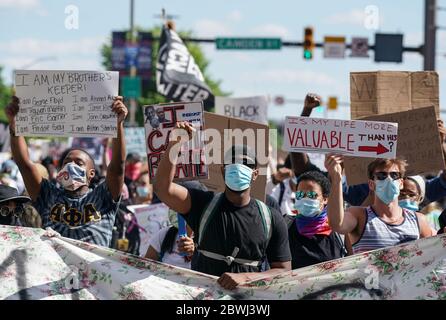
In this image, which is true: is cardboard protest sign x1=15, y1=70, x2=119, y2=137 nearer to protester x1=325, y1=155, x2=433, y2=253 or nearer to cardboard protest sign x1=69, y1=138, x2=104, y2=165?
protester x1=325, y1=155, x2=433, y2=253

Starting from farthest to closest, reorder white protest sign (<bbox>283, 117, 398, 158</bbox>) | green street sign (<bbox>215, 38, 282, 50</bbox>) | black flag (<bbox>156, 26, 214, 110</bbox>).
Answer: green street sign (<bbox>215, 38, 282, 50</bbox>), black flag (<bbox>156, 26, 214, 110</bbox>), white protest sign (<bbox>283, 117, 398, 158</bbox>)

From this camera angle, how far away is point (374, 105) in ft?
25.3

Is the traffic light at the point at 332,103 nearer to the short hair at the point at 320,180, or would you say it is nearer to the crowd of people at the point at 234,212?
the crowd of people at the point at 234,212

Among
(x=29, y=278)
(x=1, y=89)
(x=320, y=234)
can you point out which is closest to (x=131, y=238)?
(x=320, y=234)

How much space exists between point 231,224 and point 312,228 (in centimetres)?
103

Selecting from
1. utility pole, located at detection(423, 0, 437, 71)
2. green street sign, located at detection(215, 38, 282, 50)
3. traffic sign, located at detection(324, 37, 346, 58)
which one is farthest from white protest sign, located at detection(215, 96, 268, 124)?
green street sign, located at detection(215, 38, 282, 50)

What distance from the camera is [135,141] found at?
16.2 m

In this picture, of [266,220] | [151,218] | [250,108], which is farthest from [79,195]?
[250,108]

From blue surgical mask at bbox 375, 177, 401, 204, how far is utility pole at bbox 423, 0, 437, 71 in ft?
53.0

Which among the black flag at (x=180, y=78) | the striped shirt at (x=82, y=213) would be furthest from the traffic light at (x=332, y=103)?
the striped shirt at (x=82, y=213)

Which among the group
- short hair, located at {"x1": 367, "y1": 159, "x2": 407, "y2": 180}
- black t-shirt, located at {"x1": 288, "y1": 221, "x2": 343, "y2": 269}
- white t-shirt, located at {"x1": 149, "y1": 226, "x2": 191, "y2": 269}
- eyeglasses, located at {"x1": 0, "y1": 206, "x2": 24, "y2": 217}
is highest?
short hair, located at {"x1": 367, "y1": 159, "x2": 407, "y2": 180}

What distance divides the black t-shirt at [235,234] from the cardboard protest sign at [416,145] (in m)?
1.65

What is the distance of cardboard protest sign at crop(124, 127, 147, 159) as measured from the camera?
631 inches

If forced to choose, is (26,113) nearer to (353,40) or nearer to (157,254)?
(157,254)
